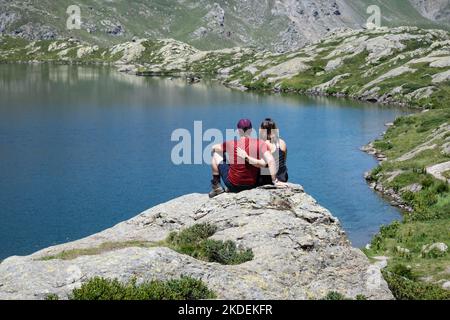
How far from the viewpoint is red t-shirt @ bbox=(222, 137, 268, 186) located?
2717 centimetres

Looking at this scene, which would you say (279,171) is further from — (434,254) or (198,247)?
(434,254)

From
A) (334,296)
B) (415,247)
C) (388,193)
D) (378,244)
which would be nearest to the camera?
(334,296)

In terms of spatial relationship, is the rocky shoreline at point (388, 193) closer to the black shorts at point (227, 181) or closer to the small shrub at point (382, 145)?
the small shrub at point (382, 145)

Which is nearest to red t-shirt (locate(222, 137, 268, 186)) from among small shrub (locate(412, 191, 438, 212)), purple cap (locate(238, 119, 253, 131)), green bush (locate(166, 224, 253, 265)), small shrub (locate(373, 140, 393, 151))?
purple cap (locate(238, 119, 253, 131))

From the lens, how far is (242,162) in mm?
27688

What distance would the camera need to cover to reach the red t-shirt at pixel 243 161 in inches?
1070

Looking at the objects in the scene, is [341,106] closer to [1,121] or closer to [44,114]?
[44,114]

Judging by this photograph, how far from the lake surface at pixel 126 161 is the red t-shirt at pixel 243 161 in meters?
33.4

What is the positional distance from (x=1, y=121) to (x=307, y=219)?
401ft

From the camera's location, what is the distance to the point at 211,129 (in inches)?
5192

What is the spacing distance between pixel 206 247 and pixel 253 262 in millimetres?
2445

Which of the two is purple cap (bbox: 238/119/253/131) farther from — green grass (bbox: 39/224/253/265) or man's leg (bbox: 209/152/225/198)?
green grass (bbox: 39/224/253/265)

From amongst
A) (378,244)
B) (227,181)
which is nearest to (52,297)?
(227,181)

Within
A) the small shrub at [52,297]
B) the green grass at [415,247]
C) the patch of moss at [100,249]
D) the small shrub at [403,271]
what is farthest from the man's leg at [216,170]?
the green grass at [415,247]
